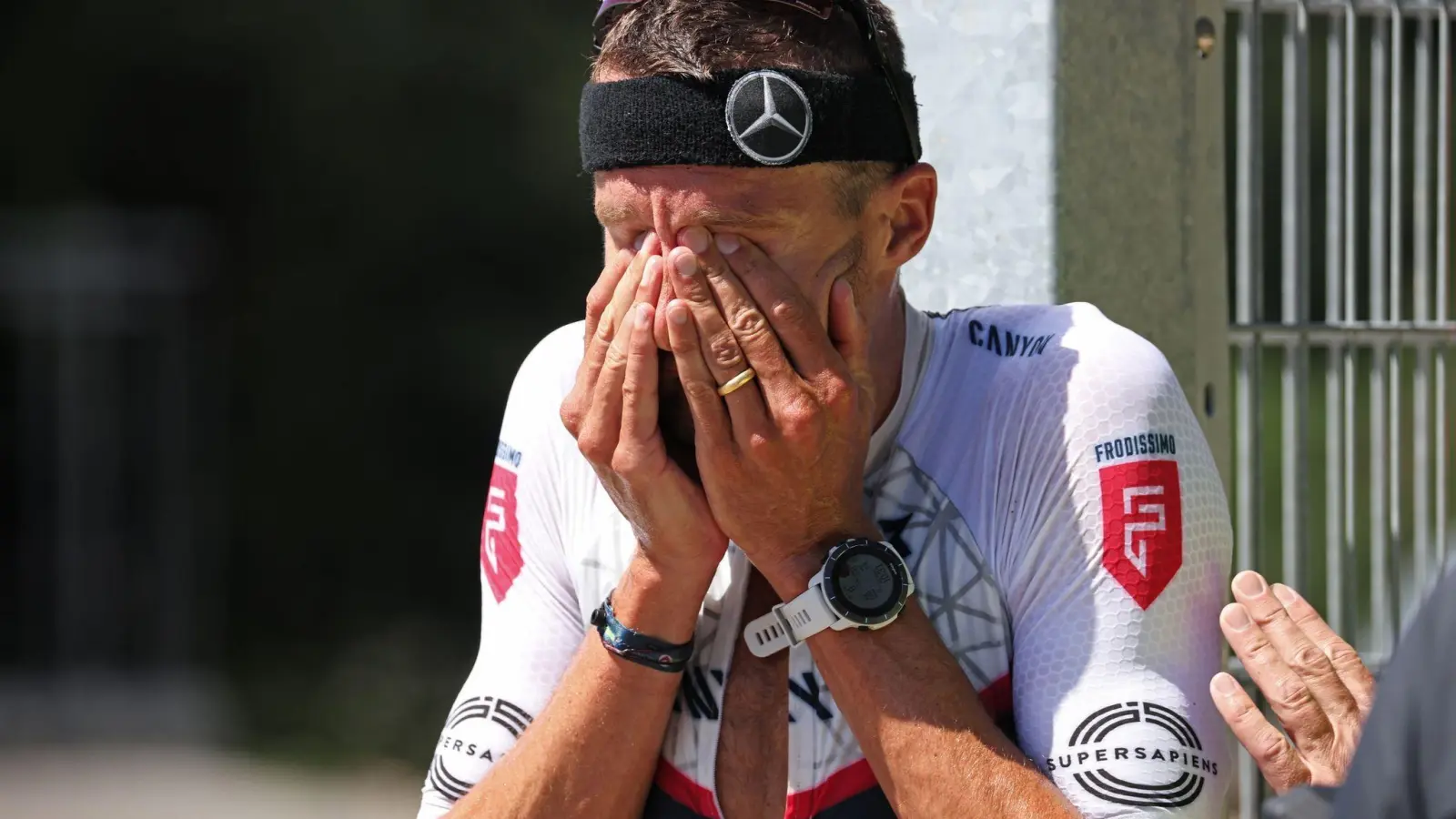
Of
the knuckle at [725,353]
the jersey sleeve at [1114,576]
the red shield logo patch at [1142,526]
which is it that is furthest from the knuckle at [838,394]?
the red shield logo patch at [1142,526]

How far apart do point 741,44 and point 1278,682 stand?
100 cm

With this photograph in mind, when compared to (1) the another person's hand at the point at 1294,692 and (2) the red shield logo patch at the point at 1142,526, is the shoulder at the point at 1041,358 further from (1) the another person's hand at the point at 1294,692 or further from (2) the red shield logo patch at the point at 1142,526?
(1) the another person's hand at the point at 1294,692

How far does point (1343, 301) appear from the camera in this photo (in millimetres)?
2939

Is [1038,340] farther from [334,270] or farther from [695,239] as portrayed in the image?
[334,270]

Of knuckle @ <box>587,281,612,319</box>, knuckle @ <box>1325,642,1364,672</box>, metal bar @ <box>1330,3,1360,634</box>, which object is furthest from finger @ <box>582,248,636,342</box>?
metal bar @ <box>1330,3,1360,634</box>

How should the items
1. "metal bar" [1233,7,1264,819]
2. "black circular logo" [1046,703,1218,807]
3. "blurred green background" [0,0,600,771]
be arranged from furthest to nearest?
"blurred green background" [0,0,600,771]
"metal bar" [1233,7,1264,819]
"black circular logo" [1046,703,1218,807]

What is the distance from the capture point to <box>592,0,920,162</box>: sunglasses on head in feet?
6.72

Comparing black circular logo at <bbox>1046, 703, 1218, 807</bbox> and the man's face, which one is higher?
the man's face

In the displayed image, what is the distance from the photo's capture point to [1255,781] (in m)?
2.81

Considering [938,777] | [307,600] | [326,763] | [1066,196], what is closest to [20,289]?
[307,600]

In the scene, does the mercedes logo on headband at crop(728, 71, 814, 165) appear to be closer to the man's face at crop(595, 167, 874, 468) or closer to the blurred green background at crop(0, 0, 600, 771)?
the man's face at crop(595, 167, 874, 468)

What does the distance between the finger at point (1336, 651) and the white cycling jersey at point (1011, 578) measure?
90mm

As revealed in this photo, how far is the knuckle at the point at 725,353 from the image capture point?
194cm

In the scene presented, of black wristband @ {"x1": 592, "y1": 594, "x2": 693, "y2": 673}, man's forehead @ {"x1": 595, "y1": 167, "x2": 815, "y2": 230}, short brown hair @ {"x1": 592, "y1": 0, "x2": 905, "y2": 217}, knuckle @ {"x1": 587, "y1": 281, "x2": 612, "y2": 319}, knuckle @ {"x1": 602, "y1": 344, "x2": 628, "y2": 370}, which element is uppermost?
short brown hair @ {"x1": 592, "y1": 0, "x2": 905, "y2": 217}
